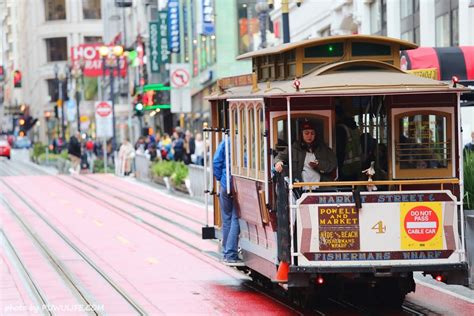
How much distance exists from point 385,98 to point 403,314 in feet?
7.73

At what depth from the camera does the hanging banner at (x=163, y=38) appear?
64.6 m

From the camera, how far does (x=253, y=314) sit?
13.6 metres

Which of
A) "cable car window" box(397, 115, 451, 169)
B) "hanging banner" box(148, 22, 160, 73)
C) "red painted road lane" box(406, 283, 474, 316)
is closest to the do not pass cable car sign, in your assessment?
"cable car window" box(397, 115, 451, 169)

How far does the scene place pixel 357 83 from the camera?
1262 cm

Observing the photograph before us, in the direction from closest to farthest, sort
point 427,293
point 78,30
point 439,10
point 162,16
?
point 427,293 → point 439,10 → point 162,16 → point 78,30

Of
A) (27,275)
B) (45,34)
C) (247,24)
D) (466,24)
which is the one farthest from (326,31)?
(45,34)

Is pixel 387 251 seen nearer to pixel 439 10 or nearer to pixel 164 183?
pixel 439 10

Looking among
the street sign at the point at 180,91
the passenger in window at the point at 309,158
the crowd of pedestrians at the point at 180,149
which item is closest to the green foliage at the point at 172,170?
the crowd of pedestrians at the point at 180,149

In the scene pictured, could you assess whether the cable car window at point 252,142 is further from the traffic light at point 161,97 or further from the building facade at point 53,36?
the building facade at point 53,36

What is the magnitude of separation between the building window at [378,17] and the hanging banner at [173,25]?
2428cm

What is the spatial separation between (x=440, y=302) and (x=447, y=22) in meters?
17.9

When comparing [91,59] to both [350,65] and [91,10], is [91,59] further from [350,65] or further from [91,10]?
[350,65]

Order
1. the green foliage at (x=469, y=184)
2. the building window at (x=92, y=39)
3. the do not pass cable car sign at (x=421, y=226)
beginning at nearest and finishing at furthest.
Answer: the do not pass cable car sign at (x=421, y=226)
the green foliage at (x=469, y=184)
the building window at (x=92, y=39)

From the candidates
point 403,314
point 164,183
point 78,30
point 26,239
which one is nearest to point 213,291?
point 403,314
